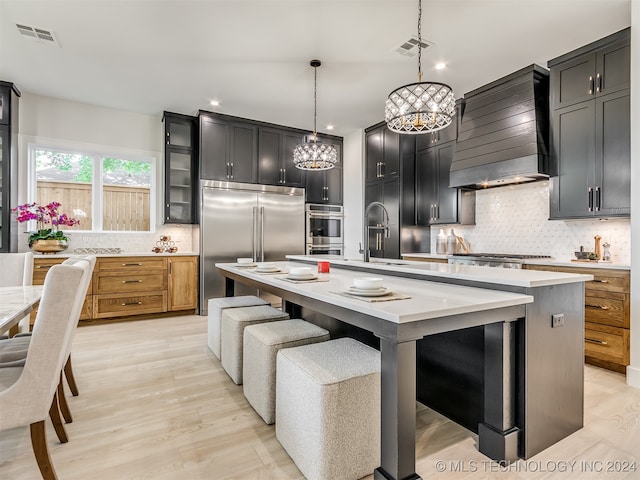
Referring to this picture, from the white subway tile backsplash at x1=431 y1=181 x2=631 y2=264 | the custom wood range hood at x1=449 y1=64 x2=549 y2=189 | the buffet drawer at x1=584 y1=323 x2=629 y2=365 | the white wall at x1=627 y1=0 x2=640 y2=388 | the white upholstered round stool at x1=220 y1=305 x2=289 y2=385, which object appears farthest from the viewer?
the custom wood range hood at x1=449 y1=64 x2=549 y2=189

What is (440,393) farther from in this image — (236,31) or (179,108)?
(179,108)

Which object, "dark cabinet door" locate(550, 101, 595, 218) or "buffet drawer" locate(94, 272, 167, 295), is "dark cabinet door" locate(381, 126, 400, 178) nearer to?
"dark cabinet door" locate(550, 101, 595, 218)

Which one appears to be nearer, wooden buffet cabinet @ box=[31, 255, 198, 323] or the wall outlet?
the wall outlet

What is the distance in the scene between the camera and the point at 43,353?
1320 mm

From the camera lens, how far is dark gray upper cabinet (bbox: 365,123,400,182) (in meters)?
5.20

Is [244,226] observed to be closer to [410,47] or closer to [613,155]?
[410,47]

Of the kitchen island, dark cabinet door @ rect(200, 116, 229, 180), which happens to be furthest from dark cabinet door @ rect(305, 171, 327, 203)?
the kitchen island

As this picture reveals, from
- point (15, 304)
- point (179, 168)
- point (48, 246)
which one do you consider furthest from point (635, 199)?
point (48, 246)

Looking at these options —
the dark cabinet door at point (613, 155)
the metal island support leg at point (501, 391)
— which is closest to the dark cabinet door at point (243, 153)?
the dark cabinet door at point (613, 155)

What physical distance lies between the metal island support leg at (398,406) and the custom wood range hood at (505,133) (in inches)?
120

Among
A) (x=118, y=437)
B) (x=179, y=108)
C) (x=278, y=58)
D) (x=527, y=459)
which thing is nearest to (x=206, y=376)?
(x=118, y=437)

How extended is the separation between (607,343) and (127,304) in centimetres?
516

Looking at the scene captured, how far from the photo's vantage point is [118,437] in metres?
1.86

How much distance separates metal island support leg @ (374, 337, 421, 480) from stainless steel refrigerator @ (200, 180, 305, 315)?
3.95 metres
